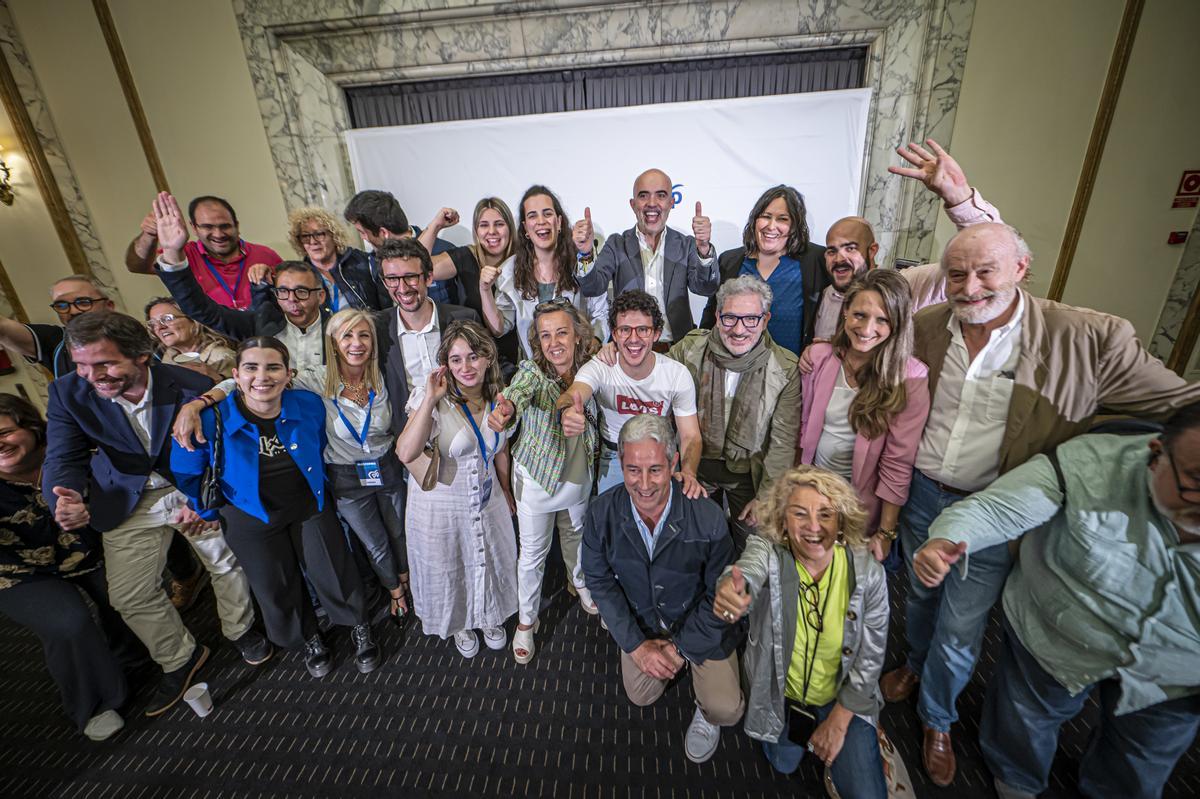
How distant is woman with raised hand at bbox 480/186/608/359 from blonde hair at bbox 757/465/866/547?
157cm

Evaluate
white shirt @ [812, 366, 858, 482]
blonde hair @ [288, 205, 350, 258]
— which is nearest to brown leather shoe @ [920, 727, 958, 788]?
white shirt @ [812, 366, 858, 482]

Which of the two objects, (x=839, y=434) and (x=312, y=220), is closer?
(x=839, y=434)

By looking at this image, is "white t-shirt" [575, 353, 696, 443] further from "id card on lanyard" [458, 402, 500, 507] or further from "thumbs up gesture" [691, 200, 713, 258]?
"thumbs up gesture" [691, 200, 713, 258]

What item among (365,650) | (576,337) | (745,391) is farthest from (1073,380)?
(365,650)

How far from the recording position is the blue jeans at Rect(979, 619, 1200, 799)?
1.50 m

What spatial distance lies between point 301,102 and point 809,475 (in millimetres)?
5536

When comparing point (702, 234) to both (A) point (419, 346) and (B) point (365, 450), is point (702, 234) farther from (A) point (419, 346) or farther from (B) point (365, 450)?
(B) point (365, 450)

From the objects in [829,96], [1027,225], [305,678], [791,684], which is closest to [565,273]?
[791,684]

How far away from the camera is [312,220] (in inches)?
112

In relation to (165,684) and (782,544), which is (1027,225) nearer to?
(782,544)

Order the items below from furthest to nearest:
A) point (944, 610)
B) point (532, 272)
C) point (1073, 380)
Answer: point (532, 272) < point (944, 610) < point (1073, 380)

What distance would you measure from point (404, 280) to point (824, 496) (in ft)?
7.29

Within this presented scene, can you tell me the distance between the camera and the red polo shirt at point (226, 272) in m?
3.20

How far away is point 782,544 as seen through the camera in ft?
5.98
